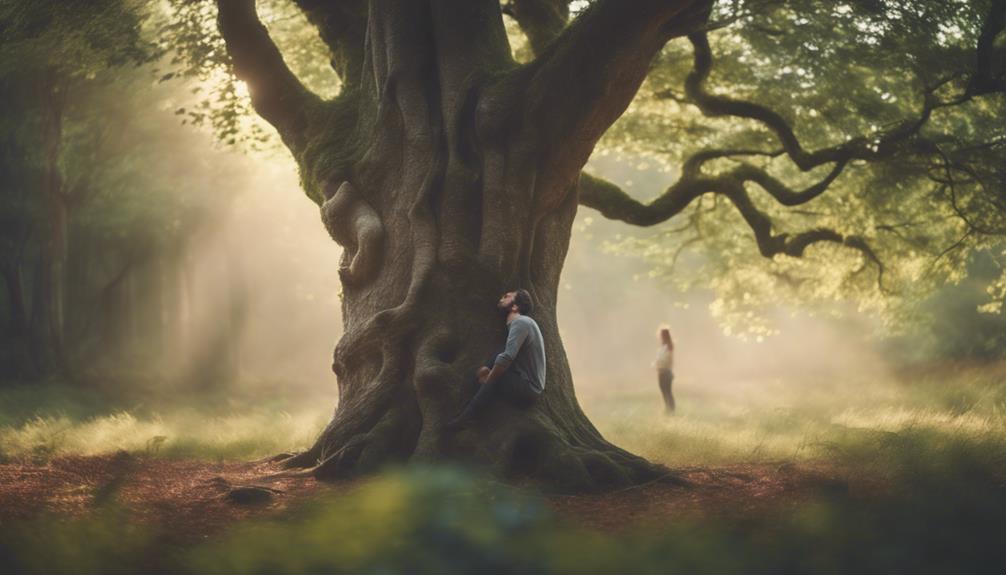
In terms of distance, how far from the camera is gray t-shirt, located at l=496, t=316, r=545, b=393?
8.80m

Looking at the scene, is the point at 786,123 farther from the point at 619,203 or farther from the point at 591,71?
the point at 591,71

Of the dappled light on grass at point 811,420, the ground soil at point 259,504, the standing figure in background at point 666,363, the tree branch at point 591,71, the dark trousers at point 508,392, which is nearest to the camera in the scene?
the ground soil at point 259,504

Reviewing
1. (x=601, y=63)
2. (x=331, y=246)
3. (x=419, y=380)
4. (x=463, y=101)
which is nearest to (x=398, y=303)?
(x=419, y=380)

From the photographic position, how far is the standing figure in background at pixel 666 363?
1973 cm

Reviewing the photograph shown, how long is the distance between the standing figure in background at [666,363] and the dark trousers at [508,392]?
1093cm

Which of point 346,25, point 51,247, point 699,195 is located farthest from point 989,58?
point 51,247

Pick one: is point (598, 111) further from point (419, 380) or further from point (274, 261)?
point (274, 261)

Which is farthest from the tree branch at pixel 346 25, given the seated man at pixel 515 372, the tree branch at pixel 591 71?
the seated man at pixel 515 372

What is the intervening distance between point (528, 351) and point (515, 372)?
0.26m

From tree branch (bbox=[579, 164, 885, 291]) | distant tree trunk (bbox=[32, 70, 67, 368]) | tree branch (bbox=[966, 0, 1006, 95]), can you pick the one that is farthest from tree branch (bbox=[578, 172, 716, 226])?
distant tree trunk (bbox=[32, 70, 67, 368])

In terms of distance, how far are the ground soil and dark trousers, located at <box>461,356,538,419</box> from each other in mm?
1337

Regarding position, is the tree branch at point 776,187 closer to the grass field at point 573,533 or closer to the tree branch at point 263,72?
the grass field at point 573,533

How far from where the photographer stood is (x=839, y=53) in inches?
606

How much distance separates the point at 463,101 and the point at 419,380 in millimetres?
3092
